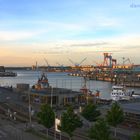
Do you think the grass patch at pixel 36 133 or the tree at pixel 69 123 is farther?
the grass patch at pixel 36 133

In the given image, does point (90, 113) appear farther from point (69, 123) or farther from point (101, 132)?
point (101, 132)

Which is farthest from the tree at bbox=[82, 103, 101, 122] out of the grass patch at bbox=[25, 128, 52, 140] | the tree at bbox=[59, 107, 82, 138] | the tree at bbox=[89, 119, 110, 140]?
the tree at bbox=[89, 119, 110, 140]

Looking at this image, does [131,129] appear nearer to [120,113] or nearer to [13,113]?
[120,113]

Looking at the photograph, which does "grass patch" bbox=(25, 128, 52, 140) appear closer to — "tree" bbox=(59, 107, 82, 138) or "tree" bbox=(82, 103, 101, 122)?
"tree" bbox=(59, 107, 82, 138)

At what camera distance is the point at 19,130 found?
32.0 meters

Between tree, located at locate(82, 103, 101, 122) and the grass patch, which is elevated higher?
tree, located at locate(82, 103, 101, 122)

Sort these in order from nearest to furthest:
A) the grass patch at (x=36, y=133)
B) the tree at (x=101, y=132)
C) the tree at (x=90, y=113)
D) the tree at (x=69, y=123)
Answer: the tree at (x=101, y=132) < the tree at (x=69, y=123) < the grass patch at (x=36, y=133) < the tree at (x=90, y=113)

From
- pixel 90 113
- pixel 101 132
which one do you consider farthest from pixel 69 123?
pixel 90 113

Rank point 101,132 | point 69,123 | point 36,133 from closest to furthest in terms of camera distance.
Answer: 1. point 101,132
2. point 69,123
3. point 36,133

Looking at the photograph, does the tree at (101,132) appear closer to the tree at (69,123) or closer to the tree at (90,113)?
the tree at (69,123)

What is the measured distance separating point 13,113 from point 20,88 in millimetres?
26355

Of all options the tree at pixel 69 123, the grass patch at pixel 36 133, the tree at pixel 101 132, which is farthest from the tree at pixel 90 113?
the tree at pixel 101 132

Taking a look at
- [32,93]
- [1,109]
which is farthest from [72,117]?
[32,93]

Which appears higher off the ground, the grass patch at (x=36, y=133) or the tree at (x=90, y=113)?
the tree at (x=90, y=113)
